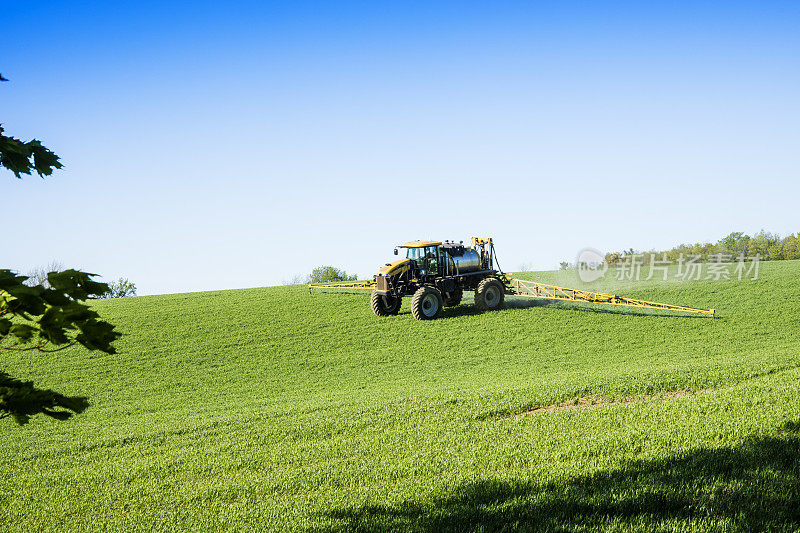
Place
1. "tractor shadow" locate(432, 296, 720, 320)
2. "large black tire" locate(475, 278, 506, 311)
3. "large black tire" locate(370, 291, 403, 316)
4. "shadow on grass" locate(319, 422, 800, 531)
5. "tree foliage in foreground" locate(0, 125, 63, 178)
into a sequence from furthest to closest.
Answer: "large black tire" locate(475, 278, 506, 311), "tractor shadow" locate(432, 296, 720, 320), "large black tire" locate(370, 291, 403, 316), "shadow on grass" locate(319, 422, 800, 531), "tree foliage in foreground" locate(0, 125, 63, 178)

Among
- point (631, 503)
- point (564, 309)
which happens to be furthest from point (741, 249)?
point (631, 503)

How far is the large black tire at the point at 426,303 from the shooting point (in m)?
22.1

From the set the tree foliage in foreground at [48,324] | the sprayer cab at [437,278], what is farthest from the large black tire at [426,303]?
the tree foliage in foreground at [48,324]

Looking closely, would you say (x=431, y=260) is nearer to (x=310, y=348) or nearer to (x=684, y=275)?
(x=310, y=348)

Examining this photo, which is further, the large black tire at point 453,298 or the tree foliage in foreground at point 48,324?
the large black tire at point 453,298

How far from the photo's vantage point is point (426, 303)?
22.5 meters

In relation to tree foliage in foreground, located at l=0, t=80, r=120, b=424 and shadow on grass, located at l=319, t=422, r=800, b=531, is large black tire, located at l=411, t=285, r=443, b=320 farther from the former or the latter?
tree foliage in foreground, located at l=0, t=80, r=120, b=424

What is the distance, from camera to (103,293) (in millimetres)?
3393

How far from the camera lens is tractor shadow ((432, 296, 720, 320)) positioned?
927 inches

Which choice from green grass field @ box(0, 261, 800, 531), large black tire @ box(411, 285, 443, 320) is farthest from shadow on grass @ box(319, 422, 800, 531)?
large black tire @ box(411, 285, 443, 320)

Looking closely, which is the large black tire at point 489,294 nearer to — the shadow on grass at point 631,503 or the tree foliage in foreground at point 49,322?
the shadow on grass at point 631,503

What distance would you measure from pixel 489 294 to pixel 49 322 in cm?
2193

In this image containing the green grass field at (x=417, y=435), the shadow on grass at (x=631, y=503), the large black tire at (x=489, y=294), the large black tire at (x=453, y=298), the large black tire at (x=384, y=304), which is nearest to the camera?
the shadow on grass at (x=631, y=503)

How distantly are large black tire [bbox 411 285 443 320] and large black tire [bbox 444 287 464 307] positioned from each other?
1.79m
